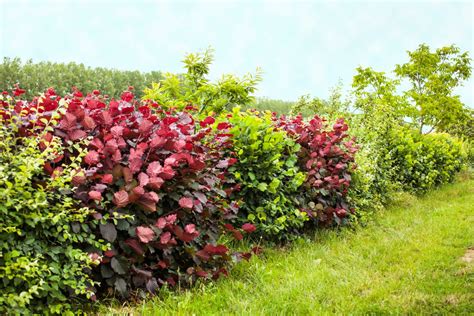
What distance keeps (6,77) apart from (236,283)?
21242 millimetres

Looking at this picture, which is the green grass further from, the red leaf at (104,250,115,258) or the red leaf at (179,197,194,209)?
the red leaf at (179,197,194,209)

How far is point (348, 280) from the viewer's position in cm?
385

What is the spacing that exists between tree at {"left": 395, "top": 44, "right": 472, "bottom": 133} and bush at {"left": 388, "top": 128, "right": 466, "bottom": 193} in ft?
37.5

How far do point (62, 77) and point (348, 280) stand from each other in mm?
21374

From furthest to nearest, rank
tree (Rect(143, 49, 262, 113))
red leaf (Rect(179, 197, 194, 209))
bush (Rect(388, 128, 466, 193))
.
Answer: bush (Rect(388, 128, 466, 193))
tree (Rect(143, 49, 262, 113))
red leaf (Rect(179, 197, 194, 209))

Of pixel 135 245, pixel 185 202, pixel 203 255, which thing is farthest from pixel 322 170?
pixel 135 245

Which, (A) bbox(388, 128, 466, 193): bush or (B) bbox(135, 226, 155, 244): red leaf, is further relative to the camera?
(A) bbox(388, 128, 466, 193): bush

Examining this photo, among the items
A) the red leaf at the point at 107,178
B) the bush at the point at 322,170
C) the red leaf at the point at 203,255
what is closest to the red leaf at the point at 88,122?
the red leaf at the point at 107,178

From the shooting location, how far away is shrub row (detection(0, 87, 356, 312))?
105 inches

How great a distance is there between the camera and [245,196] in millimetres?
4520

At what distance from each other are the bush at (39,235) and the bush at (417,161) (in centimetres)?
681

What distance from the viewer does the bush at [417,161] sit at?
8867 mm

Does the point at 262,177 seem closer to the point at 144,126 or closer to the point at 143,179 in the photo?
the point at 144,126

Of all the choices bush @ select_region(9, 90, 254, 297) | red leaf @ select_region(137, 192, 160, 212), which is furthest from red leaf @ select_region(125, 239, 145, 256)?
red leaf @ select_region(137, 192, 160, 212)
